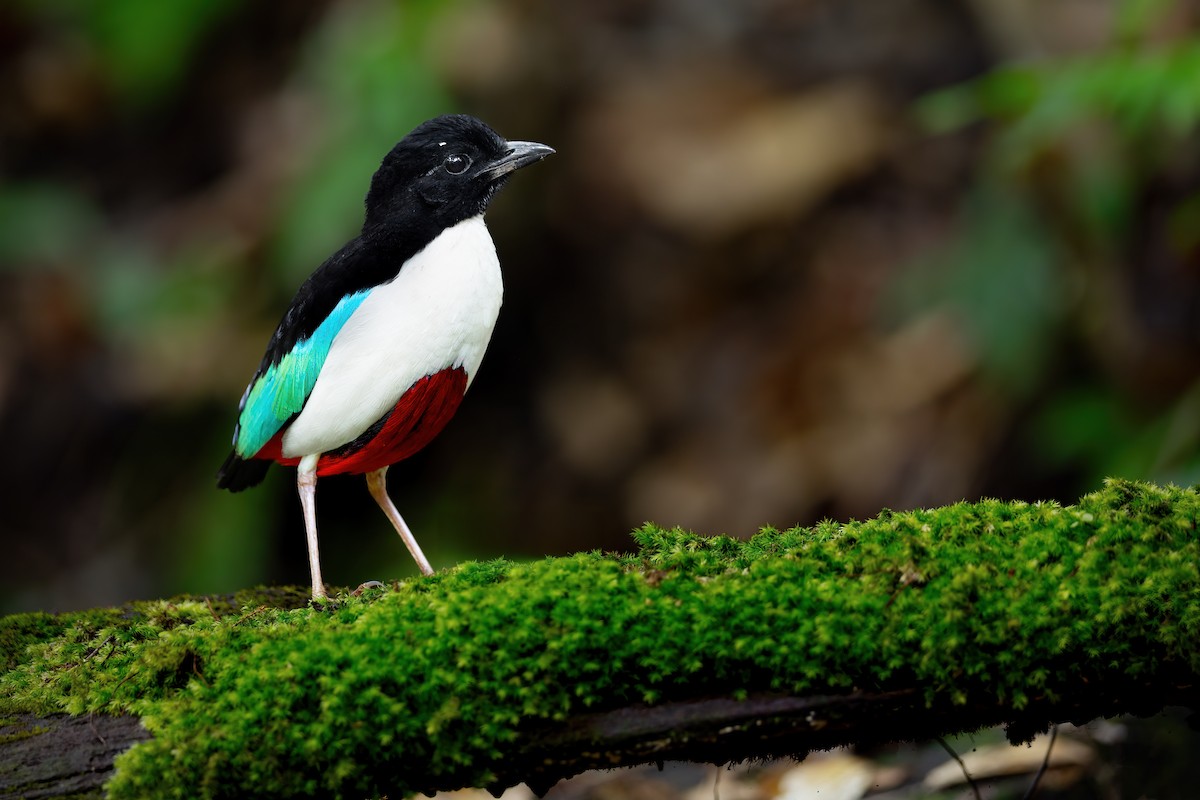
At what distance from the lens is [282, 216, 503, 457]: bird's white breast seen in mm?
3902

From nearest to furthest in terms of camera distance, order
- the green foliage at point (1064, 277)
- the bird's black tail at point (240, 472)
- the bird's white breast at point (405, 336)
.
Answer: the bird's white breast at point (405, 336) → the bird's black tail at point (240, 472) → the green foliage at point (1064, 277)

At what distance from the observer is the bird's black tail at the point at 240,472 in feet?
14.9

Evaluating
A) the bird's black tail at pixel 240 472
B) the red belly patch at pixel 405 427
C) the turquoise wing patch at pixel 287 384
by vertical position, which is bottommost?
the red belly patch at pixel 405 427

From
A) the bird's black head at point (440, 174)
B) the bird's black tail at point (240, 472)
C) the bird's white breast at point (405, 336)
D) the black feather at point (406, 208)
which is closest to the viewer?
the bird's white breast at point (405, 336)

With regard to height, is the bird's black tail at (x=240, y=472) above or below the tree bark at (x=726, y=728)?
above

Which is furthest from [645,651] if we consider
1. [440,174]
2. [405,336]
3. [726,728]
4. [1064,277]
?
[1064,277]

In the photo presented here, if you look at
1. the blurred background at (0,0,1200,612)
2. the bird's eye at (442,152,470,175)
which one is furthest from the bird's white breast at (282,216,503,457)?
the blurred background at (0,0,1200,612)

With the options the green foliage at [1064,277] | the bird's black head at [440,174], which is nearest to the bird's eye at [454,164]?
the bird's black head at [440,174]

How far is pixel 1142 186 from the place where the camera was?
742 centimetres

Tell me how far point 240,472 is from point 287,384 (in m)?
0.61

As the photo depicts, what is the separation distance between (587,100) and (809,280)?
1.88 meters

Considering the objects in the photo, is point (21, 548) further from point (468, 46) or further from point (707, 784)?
point (707, 784)

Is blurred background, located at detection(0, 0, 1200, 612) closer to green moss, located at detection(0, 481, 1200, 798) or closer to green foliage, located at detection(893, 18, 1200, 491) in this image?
green foliage, located at detection(893, 18, 1200, 491)

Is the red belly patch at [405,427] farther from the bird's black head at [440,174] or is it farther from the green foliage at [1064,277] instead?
the green foliage at [1064,277]
